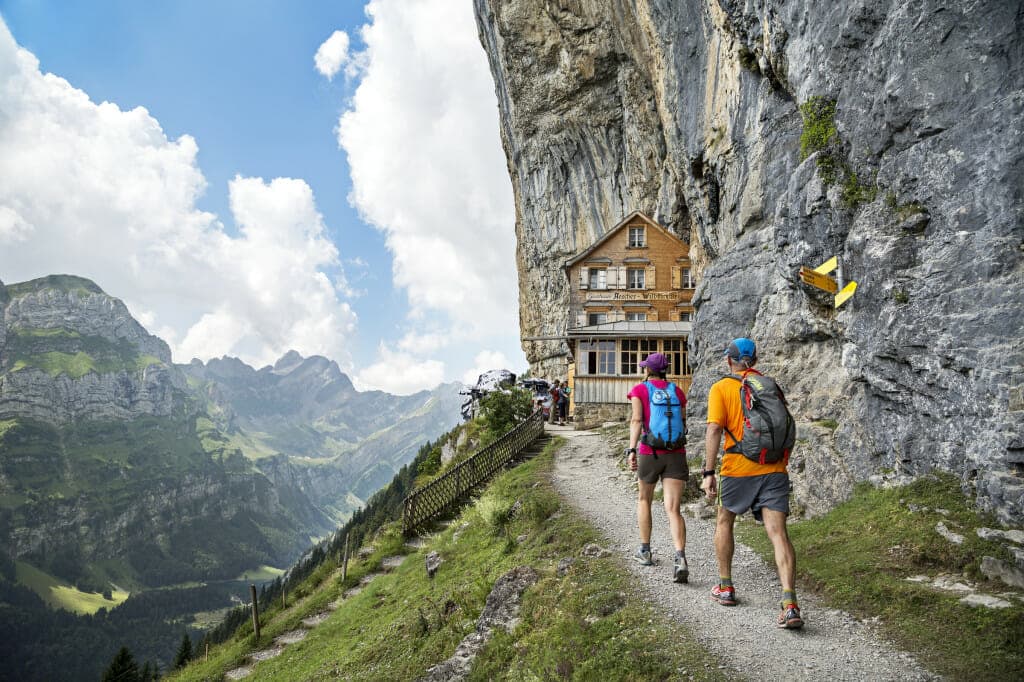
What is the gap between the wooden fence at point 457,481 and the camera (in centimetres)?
1814

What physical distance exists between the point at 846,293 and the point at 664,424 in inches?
205

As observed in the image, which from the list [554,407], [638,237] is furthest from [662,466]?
[638,237]

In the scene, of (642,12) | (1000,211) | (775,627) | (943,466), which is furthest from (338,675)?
(642,12)

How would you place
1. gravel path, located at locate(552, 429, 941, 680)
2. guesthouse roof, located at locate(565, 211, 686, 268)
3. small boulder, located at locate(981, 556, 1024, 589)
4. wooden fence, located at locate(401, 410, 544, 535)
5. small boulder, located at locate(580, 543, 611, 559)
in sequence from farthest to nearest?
guesthouse roof, located at locate(565, 211, 686, 268) → wooden fence, located at locate(401, 410, 544, 535) → small boulder, located at locate(580, 543, 611, 559) → small boulder, located at locate(981, 556, 1024, 589) → gravel path, located at locate(552, 429, 941, 680)

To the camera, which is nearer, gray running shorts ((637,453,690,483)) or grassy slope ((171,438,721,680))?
grassy slope ((171,438,721,680))

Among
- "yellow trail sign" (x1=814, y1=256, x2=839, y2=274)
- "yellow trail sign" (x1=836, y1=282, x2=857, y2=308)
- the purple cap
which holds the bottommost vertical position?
the purple cap

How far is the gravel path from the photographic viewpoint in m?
4.82

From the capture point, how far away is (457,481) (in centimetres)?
1917

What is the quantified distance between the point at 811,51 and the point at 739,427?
977 centimetres

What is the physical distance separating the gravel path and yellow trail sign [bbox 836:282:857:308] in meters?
4.74

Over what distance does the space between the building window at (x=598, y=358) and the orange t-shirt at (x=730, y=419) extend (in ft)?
78.7

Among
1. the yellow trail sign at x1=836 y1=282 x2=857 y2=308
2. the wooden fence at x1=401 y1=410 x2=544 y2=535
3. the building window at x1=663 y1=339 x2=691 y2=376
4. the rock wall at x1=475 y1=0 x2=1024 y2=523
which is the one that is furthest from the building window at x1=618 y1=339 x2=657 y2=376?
the yellow trail sign at x1=836 y1=282 x2=857 y2=308

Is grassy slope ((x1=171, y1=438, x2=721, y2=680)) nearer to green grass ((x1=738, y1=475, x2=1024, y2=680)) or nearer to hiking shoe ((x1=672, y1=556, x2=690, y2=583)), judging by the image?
hiking shoe ((x1=672, y1=556, x2=690, y2=583))

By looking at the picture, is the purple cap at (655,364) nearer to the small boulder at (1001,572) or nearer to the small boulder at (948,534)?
the small boulder at (948,534)
